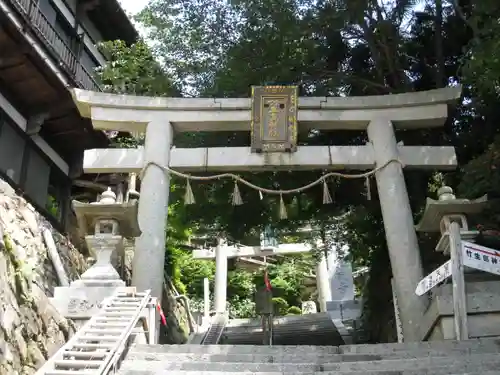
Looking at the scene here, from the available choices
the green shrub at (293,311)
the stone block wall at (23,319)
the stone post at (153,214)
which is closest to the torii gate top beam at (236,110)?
the stone post at (153,214)

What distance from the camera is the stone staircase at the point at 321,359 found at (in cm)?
519

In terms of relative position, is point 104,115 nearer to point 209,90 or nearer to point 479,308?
point 209,90

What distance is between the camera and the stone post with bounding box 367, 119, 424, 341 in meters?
8.94

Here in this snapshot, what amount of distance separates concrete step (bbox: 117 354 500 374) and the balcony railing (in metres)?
7.81

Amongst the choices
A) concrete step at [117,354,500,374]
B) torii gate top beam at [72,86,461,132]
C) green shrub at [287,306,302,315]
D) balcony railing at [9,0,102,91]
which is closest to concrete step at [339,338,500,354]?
concrete step at [117,354,500,374]

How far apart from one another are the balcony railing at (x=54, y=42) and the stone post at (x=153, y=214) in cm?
297

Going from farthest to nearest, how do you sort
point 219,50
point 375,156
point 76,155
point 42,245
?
point 76,155
point 219,50
point 42,245
point 375,156

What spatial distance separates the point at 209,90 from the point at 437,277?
7.51 metres

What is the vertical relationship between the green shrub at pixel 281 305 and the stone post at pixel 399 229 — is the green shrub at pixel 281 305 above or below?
above

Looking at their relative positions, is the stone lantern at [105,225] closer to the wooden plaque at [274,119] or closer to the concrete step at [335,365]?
the concrete step at [335,365]

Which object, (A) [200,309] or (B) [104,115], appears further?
(A) [200,309]

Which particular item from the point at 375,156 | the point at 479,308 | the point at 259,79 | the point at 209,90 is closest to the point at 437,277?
the point at 479,308

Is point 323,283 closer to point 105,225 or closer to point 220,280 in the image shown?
point 220,280

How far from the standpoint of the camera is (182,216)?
13.5 m
